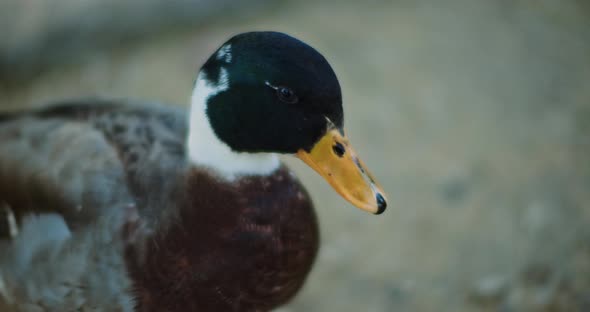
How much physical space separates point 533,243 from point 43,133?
6.49 feet

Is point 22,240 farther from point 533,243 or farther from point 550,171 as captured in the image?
point 550,171

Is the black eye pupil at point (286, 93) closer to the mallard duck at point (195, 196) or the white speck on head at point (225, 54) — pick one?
the mallard duck at point (195, 196)

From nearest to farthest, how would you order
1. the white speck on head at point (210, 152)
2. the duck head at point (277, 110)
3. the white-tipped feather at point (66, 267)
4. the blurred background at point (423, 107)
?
the duck head at point (277, 110)
the white speck on head at point (210, 152)
the white-tipped feather at point (66, 267)
the blurred background at point (423, 107)

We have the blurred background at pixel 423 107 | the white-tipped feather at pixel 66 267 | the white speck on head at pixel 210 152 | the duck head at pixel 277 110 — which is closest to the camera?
the duck head at pixel 277 110

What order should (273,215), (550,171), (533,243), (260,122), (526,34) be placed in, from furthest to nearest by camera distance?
(526,34) → (550,171) → (533,243) → (273,215) → (260,122)

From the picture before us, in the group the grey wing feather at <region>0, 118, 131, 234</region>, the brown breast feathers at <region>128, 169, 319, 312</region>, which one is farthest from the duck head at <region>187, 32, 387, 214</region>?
the grey wing feather at <region>0, 118, 131, 234</region>

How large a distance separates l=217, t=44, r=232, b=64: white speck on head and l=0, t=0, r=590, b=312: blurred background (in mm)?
1346

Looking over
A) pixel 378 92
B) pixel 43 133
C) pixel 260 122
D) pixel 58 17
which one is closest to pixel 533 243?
pixel 378 92

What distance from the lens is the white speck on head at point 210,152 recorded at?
1738 mm

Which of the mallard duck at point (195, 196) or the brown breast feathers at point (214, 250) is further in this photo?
the brown breast feathers at point (214, 250)

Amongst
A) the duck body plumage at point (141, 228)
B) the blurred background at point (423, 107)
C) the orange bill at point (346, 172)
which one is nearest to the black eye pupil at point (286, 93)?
the orange bill at point (346, 172)

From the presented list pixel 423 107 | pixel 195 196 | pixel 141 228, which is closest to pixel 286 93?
pixel 195 196

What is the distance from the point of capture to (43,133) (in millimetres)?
2137

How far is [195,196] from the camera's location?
183cm
